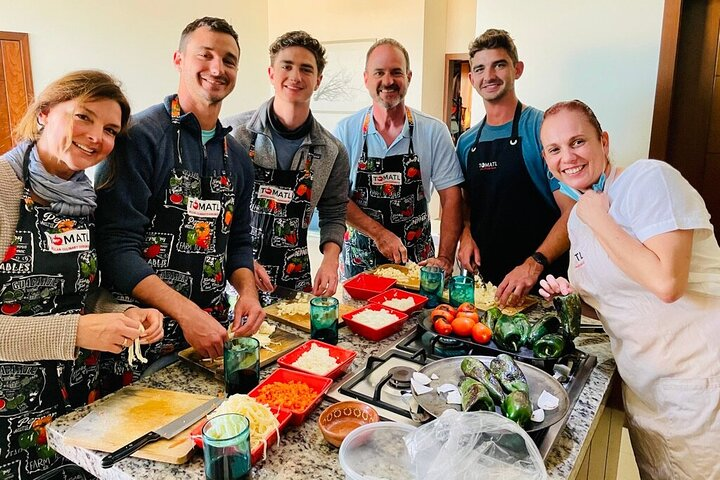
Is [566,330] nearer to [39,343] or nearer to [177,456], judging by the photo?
[177,456]

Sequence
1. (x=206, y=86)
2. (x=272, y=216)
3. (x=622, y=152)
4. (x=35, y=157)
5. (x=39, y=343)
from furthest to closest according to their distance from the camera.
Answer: (x=622, y=152)
(x=272, y=216)
(x=206, y=86)
(x=35, y=157)
(x=39, y=343)

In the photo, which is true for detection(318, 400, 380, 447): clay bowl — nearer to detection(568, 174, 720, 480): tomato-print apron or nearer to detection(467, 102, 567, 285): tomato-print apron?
detection(568, 174, 720, 480): tomato-print apron

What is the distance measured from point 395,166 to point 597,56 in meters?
1.29

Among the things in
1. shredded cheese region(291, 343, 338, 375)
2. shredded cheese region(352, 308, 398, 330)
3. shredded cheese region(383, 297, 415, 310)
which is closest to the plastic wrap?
shredded cheese region(291, 343, 338, 375)

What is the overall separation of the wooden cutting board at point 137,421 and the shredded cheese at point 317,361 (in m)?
0.26

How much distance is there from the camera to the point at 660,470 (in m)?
1.33

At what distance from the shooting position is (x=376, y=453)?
98 centimetres

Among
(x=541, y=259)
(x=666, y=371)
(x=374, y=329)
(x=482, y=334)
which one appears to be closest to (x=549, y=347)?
(x=482, y=334)

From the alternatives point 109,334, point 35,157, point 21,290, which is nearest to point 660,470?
point 109,334

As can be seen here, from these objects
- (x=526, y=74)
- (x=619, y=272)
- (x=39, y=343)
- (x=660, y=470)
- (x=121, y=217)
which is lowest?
(x=660, y=470)

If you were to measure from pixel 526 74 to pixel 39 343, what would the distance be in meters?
2.74

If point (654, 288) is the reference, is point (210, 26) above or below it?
above

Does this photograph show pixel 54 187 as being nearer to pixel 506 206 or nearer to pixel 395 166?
pixel 395 166

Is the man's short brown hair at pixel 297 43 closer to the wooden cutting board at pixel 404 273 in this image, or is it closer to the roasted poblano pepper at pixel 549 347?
the wooden cutting board at pixel 404 273
